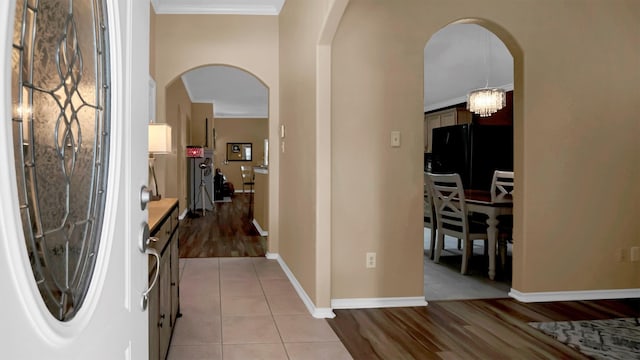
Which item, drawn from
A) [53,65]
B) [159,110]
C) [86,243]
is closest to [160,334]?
[86,243]

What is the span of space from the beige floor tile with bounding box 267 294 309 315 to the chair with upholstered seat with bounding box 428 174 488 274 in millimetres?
1709

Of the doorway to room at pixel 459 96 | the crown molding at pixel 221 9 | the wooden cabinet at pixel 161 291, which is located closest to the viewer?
the wooden cabinet at pixel 161 291

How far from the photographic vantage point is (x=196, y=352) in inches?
104

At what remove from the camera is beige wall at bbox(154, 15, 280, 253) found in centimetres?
526

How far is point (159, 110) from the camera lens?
527cm

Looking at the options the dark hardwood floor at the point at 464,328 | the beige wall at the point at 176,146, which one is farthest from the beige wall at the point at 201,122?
the dark hardwood floor at the point at 464,328

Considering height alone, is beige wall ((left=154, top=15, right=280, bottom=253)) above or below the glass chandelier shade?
above

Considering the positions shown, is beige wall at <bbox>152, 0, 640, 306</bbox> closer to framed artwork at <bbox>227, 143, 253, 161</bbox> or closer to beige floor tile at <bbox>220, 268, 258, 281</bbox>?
beige floor tile at <bbox>220, 268, 258, 281</bbox>

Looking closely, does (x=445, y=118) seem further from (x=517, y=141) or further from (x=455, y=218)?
(x=517, y=141)

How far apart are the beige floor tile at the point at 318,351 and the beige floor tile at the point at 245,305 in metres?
0.67

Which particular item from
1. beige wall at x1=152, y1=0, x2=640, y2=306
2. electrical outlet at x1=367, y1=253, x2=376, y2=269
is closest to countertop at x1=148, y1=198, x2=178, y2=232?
beige wall at x1=152, y1=0, x2=640, y2=306

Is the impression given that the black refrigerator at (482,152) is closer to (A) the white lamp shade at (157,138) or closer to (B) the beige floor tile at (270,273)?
(B) the beige floor tile at (270,273)

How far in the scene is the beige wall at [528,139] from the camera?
138 inches

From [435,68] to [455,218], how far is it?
12.1 ft
